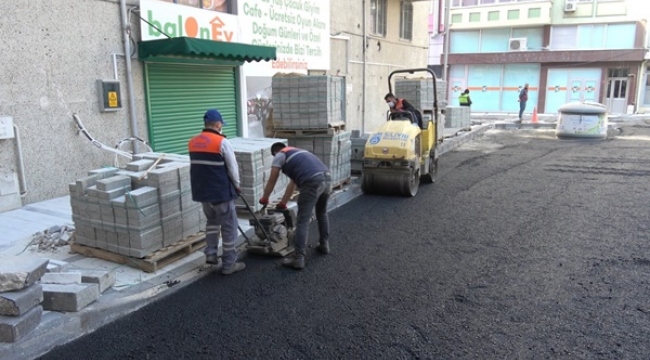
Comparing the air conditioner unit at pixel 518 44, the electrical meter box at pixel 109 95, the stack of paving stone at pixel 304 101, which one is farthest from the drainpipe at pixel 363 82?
the air conditioner unit at pixel 518 44

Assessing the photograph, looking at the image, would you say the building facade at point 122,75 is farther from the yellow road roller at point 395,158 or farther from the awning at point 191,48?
the yellow road roller at point 395,158

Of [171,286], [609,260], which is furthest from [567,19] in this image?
[171,286]

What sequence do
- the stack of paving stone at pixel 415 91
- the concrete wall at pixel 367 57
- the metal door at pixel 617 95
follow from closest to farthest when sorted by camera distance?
1. the stack of paving stone at pixel 415 91
2. the concrete wall at pixel 367 57
3. the metal door at pixel 617 95

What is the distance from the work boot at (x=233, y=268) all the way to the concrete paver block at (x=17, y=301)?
2000mm

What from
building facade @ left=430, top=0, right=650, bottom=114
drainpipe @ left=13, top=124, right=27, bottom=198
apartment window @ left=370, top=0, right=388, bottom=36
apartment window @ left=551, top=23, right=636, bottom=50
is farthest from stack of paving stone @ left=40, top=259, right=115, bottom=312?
apartment window @ left=551, top=23, right=636, bottom=50

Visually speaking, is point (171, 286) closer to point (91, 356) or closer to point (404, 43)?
point (91, 356)

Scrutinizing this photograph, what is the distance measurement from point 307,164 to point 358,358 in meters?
2.53

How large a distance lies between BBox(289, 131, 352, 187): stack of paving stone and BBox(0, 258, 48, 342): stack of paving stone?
18.8 feet

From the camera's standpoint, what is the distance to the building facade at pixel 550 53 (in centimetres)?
3075

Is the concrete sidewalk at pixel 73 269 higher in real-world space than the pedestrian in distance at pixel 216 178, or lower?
lower

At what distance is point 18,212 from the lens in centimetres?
705

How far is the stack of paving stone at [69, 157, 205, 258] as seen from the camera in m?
5.36

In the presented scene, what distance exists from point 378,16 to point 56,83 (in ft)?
43.4

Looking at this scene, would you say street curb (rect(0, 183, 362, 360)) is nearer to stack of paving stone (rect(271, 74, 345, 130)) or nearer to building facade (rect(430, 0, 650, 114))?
stack of paving stone (rect(271, 74, 345, 130))
